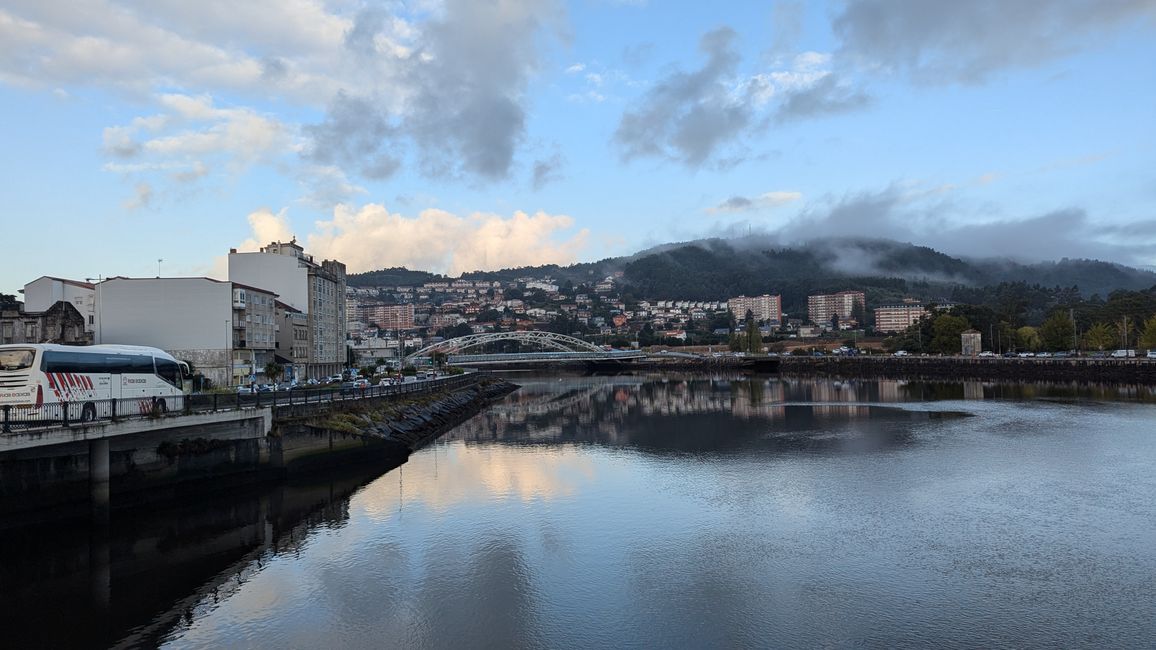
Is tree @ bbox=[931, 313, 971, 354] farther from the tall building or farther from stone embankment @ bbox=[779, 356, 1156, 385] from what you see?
the tall building

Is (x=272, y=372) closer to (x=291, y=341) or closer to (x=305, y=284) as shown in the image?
(x=291, y=341)

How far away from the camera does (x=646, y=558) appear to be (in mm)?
16203

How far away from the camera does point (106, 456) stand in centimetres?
1847

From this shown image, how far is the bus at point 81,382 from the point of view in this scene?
17.9 metres

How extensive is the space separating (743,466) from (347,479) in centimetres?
1425

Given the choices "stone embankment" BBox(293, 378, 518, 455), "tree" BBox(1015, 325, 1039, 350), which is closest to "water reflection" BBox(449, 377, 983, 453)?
"stone embankment" BBox(293, 378, 518, 455)

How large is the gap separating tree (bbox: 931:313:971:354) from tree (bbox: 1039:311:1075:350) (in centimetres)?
953

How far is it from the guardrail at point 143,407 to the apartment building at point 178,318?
19.1 m

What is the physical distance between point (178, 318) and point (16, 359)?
3100 cm

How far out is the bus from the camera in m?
17.9

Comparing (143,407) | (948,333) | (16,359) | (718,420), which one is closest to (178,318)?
(143,407)

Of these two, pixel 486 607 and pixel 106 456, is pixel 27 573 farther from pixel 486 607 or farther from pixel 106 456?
pixel 486 607

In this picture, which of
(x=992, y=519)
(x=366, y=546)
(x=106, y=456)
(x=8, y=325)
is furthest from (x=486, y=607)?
(x=8, y=325)

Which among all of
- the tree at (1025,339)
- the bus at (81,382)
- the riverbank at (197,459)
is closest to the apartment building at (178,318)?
the riverbank at (197,459)
